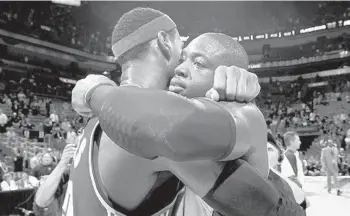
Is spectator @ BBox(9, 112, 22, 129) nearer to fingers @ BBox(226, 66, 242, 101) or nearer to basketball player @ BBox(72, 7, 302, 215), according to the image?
basketball player @ BBox(72, 7, 302, 215)

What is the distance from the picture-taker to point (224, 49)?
123 cm

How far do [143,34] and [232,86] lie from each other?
685 millimetres

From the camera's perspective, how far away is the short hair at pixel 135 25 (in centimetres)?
161

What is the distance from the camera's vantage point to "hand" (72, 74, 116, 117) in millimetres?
1170

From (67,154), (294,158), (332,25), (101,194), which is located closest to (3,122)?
(294,158)

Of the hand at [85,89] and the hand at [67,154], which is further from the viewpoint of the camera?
the hand at [67,154]

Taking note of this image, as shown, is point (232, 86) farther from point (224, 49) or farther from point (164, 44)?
point (164, 44)

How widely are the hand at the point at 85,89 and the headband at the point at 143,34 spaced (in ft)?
1.06

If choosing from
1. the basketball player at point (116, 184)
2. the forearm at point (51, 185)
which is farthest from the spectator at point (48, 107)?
the basketball player at point (116, 184)

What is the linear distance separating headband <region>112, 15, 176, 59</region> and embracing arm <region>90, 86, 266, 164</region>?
0.70m

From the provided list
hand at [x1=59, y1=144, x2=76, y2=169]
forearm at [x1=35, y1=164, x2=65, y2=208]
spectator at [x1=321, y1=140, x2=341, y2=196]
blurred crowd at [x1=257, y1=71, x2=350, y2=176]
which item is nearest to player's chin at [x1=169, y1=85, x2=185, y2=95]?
hand at [x1=59, y1=144, x2=76, y2=169]

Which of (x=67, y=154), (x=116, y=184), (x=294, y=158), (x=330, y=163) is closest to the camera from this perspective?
(x=116, y=184)

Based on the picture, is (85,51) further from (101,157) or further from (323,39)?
(101,157)

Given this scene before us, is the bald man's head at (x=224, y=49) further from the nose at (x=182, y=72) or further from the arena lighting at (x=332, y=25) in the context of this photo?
the arena lighting at (x=332, y=25)
